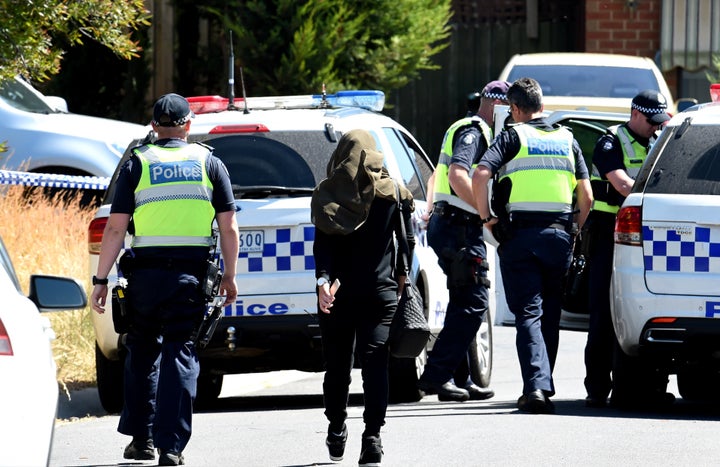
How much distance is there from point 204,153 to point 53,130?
732 centimetres

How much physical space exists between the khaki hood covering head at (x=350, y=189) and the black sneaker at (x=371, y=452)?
2.99ft

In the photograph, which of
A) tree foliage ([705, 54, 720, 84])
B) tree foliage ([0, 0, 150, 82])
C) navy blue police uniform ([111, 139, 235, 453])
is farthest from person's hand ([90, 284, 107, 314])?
tree foliage ([705, 54, 720, 84])

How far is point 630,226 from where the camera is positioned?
873cm

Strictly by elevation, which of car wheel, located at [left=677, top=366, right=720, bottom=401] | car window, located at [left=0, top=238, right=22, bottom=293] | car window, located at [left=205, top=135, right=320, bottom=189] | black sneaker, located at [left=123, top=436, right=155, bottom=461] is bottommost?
car wheel, located at [left=677, top=366, right=720, bottom=401]

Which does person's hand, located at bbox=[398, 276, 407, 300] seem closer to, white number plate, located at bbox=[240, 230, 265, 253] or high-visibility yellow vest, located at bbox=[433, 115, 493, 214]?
white number plate, located at bbox=[240, 230, 265, 253]

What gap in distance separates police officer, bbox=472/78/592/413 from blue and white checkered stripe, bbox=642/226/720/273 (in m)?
0.55

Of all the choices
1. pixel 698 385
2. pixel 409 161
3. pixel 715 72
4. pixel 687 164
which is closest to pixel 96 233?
pixel 409 161

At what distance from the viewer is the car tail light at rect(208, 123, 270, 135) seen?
9109 mm

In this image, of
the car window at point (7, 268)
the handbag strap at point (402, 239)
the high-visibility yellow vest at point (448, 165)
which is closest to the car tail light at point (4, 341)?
the car window at point (7, 268)

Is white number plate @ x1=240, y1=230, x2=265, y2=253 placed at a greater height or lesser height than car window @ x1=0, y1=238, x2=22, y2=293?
lesser

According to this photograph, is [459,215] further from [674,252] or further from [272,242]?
A: [674,252]

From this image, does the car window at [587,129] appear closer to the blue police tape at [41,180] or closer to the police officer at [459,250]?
the police officer at [459,250]

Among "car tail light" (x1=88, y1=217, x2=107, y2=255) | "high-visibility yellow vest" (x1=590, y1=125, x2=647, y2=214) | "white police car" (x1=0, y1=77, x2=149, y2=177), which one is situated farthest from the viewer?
"white police car" (x1=0, y1=77, x2=149, y2=177)

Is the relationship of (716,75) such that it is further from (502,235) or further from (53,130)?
(502,235)
